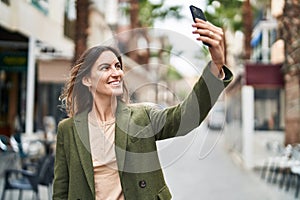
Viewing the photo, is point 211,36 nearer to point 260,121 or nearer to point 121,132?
point 121,132

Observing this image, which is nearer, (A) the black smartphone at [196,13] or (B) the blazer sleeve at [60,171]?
(A) the black smartphone at [196,13]

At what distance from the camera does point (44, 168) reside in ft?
26.7

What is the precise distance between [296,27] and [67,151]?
9892mm

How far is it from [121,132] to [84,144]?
18 centimetres

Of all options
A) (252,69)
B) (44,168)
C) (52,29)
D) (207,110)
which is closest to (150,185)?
(207,110)

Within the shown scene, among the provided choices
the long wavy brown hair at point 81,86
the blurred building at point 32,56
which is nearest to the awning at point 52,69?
the blurred building at point 32,56

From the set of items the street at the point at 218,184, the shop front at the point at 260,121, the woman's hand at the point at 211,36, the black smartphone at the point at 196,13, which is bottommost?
the street at the point at 218,184

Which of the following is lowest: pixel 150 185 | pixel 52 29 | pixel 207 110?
pixel 150 185

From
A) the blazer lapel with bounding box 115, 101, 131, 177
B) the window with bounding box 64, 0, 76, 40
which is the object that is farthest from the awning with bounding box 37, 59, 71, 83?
the blazer lapel with bounding box 115, 101, 131, 177

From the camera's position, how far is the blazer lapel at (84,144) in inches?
96.1

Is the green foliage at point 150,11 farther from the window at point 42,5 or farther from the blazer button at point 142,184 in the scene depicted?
the blazer button at point 142,184

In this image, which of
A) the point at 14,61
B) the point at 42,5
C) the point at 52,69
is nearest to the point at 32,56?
the point at 42,5

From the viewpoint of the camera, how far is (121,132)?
8.05 feet

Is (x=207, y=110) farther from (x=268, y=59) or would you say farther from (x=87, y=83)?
(x=268, y=59)
